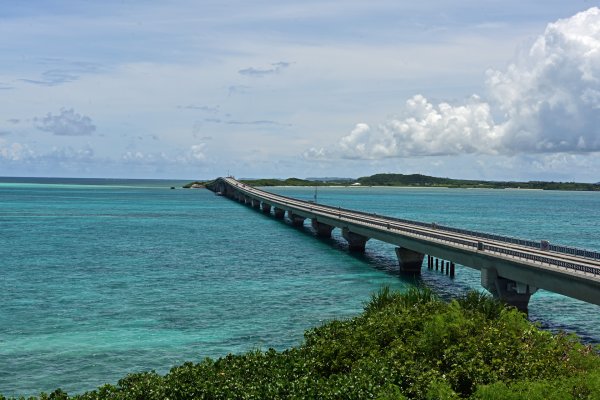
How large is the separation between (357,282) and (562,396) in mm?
46864

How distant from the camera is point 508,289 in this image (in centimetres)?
5250

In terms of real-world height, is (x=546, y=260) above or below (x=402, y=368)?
above

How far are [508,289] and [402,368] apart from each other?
29.5m

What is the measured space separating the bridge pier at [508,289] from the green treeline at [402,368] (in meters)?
16.5

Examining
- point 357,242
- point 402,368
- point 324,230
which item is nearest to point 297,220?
point 324,230

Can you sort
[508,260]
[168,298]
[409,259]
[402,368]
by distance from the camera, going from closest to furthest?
[402,368], [508,260], [168,298], [409,259]

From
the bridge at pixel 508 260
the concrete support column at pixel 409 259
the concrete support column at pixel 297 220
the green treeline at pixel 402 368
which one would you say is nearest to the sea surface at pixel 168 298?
the concrete support column at pixel 409 259

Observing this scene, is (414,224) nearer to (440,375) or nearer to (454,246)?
(454,246)

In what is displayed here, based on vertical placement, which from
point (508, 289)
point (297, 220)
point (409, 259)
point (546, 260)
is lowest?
point (297, 220)

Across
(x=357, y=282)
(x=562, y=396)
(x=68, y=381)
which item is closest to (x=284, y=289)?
(x=357, y=282)

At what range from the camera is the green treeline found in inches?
921

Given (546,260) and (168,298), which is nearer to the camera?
(546,260)

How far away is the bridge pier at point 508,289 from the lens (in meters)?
50.5

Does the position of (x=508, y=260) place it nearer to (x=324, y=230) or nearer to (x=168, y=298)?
(x=168, y=298)
